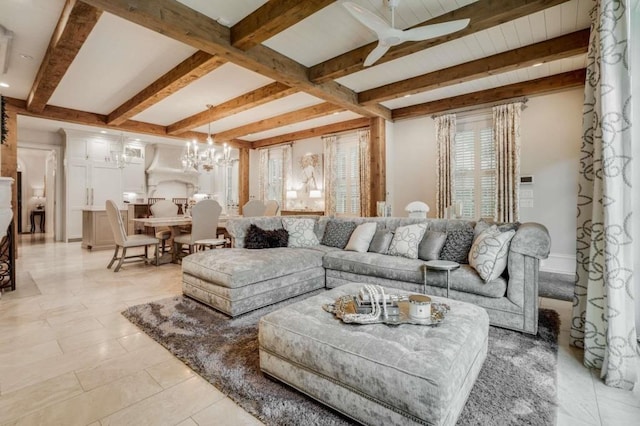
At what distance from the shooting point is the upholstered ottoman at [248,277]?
2746 mm

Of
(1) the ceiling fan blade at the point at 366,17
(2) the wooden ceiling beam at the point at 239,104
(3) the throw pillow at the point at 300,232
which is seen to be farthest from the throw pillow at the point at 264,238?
(1) the ceiling fan blade at the point at 366,17

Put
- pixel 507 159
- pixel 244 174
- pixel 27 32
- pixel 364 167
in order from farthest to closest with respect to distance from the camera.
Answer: pixel 244 174
pixel 364 167
pixel 507 159
pixel 27 32

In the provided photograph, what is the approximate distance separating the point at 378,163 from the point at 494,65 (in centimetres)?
242

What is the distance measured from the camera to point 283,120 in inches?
260

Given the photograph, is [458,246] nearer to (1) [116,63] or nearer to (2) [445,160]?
(2) [445,160]

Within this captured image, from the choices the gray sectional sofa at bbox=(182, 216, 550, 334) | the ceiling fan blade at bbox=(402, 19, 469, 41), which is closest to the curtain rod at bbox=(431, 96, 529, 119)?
the gray sectional sofa at bbox=(182, 216, 550, 334)

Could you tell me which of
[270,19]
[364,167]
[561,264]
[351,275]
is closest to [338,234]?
[351,275]

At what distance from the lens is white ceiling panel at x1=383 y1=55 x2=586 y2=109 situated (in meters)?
4.15

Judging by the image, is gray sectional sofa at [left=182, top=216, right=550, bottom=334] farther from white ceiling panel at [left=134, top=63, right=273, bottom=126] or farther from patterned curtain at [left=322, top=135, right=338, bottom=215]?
patterned curtain at [left=322, top=135, right=338, bottom=215]

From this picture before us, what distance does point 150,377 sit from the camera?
6.06ft

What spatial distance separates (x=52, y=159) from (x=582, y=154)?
11.2 metres

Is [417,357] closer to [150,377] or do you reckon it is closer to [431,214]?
[150,377]

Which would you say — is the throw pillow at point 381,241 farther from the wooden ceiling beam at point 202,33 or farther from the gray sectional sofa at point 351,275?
the wooden ceiling beam at point 202,33

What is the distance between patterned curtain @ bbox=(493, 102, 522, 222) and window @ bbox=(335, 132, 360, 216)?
2971mm
